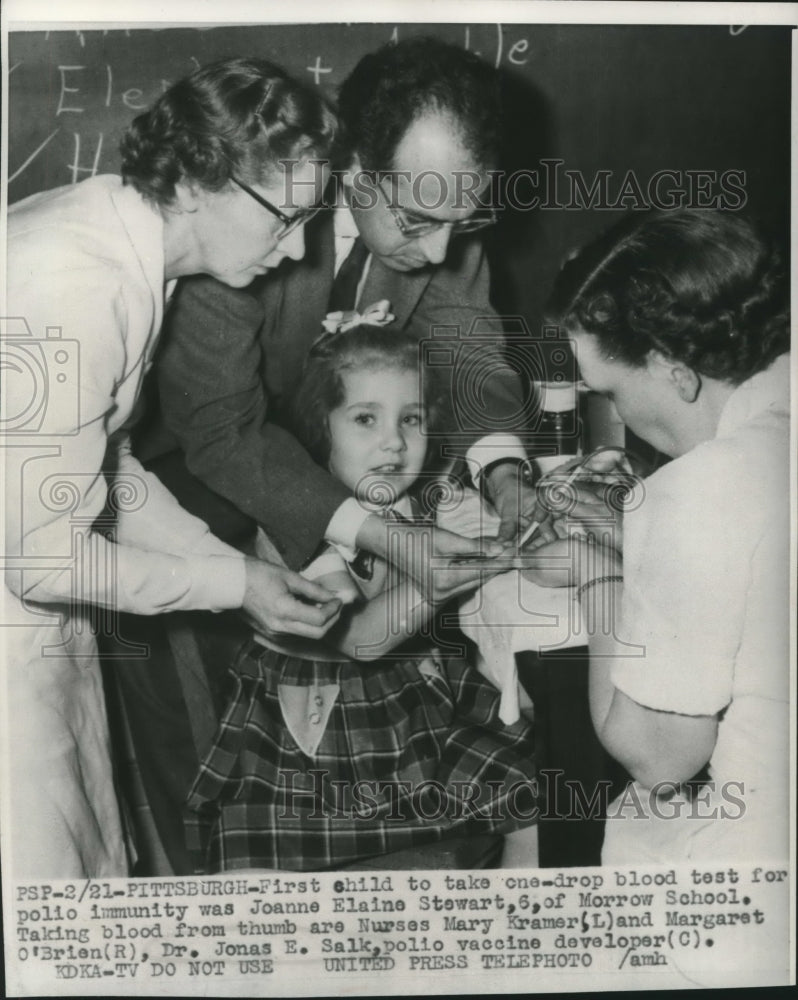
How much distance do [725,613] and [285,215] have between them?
79cm

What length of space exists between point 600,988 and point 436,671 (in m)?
0.49

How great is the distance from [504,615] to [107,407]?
0.59 meters

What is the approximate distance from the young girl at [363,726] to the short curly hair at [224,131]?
9.9 inches

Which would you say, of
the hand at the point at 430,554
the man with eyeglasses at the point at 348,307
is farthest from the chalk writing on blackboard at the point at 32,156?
the hand at the point at 430,554

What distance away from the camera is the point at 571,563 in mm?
1671

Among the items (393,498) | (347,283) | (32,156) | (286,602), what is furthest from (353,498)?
(32,156)

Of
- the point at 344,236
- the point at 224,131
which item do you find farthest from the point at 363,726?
the point at 224,131

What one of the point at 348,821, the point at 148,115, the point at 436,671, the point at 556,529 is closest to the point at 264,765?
the point at 348,821

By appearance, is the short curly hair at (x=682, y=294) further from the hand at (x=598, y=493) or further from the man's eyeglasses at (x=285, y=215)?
the man's eyeglasses at (x=285, y=215)

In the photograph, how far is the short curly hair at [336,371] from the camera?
163 cm

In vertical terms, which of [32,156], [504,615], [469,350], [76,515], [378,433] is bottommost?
[504,615]

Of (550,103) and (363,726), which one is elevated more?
(550,103)

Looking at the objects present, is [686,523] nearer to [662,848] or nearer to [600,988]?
[662,848]

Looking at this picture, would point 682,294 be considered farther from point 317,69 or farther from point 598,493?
point 317,69
